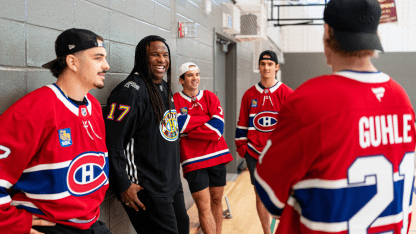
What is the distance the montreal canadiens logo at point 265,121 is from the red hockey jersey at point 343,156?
1839mm

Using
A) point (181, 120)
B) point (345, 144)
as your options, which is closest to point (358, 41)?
point (345, 144)

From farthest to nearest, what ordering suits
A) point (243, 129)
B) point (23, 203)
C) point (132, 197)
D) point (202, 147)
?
1. point (243, 129)
2. point (202, 147)
3. point (132, 197)
4. point (23, 203)

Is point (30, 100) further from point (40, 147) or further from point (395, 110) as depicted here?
point (395, 110)

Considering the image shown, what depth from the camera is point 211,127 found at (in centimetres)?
266

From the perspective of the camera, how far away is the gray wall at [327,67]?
11508 millimetres

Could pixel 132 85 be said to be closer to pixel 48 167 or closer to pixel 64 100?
pixel 64 100

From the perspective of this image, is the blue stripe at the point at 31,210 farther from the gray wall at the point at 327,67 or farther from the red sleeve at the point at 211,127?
the gray wall at the point at 327,67

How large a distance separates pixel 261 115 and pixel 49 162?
1977 millimetres

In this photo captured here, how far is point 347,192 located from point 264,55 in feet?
7.34

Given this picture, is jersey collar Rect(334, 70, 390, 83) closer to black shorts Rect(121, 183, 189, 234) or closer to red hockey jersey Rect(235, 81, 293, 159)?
black shorts Rect(121, 183, 189, 234)

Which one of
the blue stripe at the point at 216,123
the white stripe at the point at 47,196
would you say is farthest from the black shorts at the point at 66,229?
the blue stripe at the point at 216,123

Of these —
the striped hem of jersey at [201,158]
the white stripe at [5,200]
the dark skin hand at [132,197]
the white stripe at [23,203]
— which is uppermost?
the white stripe at [5,200]

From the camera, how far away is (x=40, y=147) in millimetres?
1231

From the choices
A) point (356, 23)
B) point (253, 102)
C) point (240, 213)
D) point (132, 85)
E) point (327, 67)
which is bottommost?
point (240, 213)
